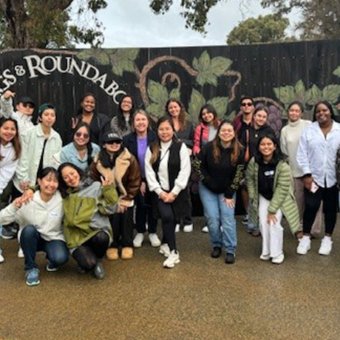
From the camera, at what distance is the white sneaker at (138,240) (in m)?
5.26

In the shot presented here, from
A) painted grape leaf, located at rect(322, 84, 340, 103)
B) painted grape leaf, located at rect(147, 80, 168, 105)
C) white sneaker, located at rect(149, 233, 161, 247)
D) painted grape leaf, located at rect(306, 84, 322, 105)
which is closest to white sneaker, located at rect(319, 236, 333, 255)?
white sneaker, located at rect(149, 233, 161, 247)

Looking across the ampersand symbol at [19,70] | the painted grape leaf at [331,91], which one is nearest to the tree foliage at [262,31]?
the painted grape leaf at [331,91]

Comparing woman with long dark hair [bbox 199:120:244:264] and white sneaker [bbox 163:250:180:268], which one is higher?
woman with long dark hair [bbox 199:120:244:264]

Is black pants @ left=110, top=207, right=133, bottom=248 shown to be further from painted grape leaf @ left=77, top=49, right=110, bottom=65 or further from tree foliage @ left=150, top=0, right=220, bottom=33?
tree foliage @ left=150, top=0, right=220, bottom=33

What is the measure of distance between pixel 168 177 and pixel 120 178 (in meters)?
0.48

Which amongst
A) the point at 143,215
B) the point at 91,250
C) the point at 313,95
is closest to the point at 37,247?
the point at 91,250

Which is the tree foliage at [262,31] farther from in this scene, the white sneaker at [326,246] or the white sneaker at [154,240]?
the white sneaker at [326,246]

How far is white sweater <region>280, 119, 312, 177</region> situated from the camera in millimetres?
5508

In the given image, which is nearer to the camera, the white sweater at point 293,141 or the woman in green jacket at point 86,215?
the woman in green jacket at point 86,215

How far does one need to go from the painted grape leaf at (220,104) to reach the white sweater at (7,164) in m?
2.83

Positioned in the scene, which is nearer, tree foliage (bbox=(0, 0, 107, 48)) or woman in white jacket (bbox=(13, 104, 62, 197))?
woman in white jacket (bbox=(13, 104, 62, 197))

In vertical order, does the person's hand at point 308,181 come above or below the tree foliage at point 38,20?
below

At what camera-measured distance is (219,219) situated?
4.86 metres

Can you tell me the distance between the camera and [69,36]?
10766mm
